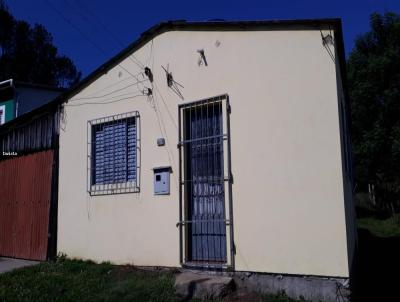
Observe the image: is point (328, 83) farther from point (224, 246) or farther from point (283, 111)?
point (224, 246)

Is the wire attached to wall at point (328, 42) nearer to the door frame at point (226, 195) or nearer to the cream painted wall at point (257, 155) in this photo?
the cream painted wall at point (257, 155)

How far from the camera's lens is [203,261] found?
273 inches

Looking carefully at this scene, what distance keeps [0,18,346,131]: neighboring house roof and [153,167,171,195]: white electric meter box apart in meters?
2.41

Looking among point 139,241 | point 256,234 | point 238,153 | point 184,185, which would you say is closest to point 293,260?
point 256,234

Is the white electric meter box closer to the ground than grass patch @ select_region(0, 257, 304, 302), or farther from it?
farther from it

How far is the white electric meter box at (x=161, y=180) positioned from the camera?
729 centimetres

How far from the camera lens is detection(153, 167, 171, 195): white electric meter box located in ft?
23.9

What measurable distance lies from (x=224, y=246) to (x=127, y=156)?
2.55 m

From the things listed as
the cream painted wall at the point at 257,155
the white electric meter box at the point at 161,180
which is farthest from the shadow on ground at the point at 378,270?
the white electric meter box at the point at 161,180

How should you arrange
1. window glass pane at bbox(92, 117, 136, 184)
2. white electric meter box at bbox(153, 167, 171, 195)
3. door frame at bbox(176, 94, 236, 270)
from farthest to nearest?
window glass pane at bbox(92, 117, 136, 184) → white electric meter box at bbox(153, 167, 171, 195) → door frame at bbox(176, 94, 236, 270)

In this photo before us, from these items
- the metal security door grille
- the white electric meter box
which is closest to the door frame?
the metal security door grille

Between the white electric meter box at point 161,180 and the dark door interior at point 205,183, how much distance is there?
0.32 meters

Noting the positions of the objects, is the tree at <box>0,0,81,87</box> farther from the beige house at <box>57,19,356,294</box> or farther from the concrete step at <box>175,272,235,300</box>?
the concrete step at <box>175,272,235,300</box>

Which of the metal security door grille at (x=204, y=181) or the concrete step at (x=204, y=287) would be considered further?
the metal security door grille at (x=204, y=181)
